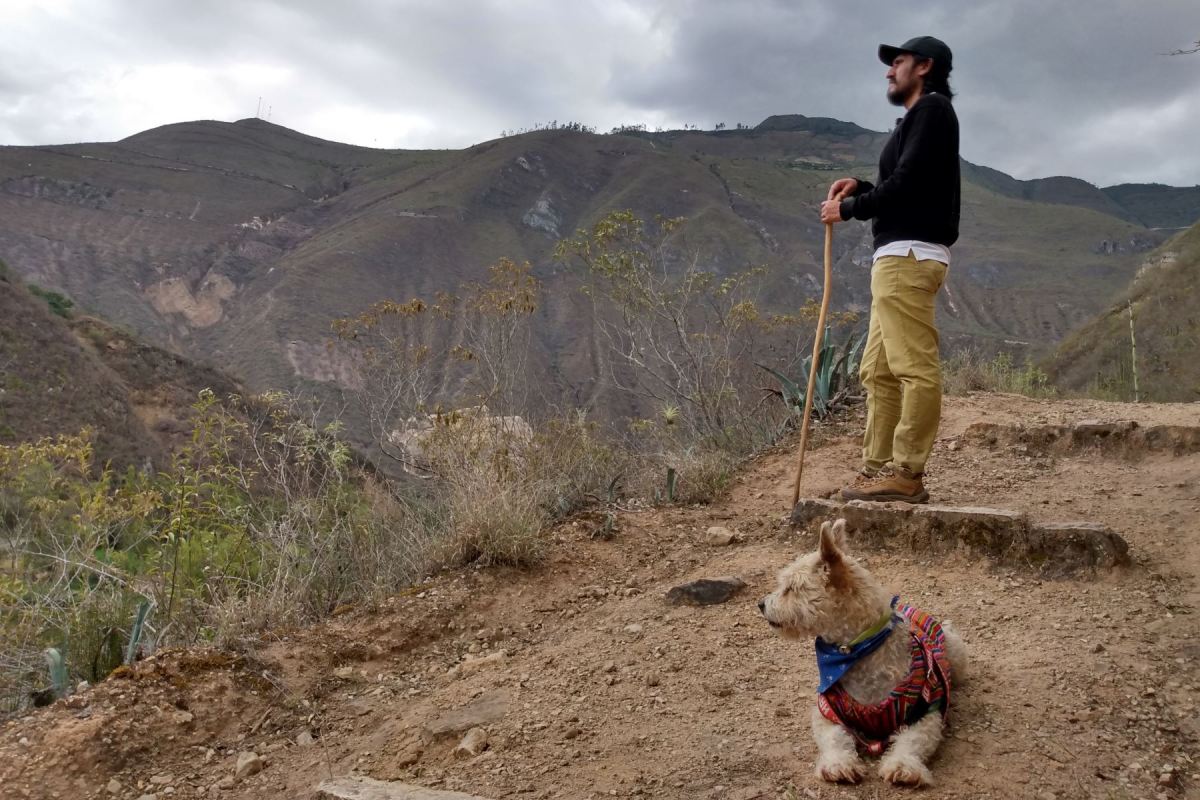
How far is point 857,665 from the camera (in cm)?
239

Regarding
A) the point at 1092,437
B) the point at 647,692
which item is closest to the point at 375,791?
the point at 647,692

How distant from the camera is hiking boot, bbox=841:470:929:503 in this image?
167 inches

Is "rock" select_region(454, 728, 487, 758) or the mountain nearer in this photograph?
"rock" select_region(454, 728, 487, 758)

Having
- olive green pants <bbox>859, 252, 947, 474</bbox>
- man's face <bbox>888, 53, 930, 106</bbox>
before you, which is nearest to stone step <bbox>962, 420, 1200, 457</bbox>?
olive green pants <bbox>859, 252, 947, 474</bbox>

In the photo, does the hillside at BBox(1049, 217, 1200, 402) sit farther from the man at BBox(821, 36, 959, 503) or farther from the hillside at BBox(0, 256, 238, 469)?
the hillside at BBox(0, 256, 238, 469)

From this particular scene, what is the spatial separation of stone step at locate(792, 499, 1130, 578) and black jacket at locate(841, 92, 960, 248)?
1353mm

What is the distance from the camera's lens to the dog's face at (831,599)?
238cm

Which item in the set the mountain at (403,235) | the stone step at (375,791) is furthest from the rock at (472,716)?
the mountain at (403,235)

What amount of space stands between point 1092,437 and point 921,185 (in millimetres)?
2765

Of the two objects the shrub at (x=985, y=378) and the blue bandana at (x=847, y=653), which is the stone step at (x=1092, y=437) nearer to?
the shrub at (x=985, y=378)

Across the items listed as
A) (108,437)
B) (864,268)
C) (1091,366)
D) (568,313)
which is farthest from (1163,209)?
(108,437)

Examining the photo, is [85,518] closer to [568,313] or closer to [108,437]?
[108,437]

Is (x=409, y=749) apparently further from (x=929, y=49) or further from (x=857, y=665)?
(x=929, y=49)

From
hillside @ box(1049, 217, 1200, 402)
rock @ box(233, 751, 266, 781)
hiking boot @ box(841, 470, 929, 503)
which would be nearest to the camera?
rock @ box(233, 751, 266, 781)
